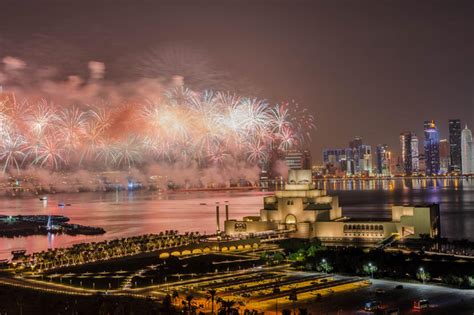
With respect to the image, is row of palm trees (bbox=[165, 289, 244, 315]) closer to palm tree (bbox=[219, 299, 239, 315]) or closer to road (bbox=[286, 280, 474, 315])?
palm tree (bbox=[219, 299, 239, 315])

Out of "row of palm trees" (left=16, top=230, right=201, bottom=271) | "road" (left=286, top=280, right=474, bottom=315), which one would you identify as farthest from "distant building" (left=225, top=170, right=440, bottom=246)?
"road" (left=286, top=280, right=474, bottom=315)

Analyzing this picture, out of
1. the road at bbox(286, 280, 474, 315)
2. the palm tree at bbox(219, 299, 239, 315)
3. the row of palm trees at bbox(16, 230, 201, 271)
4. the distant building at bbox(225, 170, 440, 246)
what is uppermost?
the distant building at bbox(225, 170, 440, 246)

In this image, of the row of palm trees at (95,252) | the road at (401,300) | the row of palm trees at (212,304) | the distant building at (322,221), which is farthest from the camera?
the distant building at (322,221)

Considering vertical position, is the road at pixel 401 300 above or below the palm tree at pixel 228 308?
below

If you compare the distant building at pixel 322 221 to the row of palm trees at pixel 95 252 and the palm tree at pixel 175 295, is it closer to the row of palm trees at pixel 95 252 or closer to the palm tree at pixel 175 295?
the row of palm trees at pixel 95 252

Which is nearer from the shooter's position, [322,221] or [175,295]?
[175,295]

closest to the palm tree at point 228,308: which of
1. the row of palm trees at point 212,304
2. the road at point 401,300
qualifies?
the row of palm trees at point 212,304

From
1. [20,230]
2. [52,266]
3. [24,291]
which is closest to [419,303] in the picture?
[24,291]

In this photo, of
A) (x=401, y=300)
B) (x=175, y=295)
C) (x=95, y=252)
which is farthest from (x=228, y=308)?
(x=95, y=252)

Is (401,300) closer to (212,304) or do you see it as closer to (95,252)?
(212,304)
